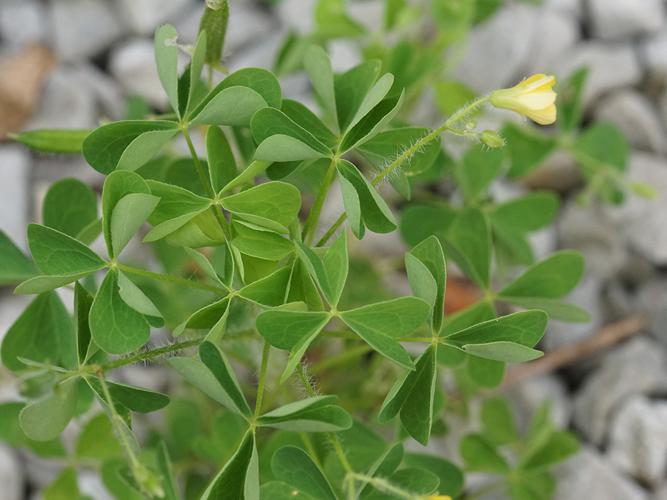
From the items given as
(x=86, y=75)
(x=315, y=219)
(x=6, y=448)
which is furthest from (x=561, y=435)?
(x=86, y=75)

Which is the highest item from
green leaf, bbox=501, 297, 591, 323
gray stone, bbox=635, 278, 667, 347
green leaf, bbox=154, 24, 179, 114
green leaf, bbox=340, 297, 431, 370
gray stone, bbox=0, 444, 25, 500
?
green leaf, bbox=154, 24, 179, 114

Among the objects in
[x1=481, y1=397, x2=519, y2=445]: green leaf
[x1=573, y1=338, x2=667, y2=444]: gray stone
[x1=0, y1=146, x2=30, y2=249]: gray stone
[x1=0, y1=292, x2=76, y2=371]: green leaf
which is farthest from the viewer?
[x1=0, y1=146, x2=30, y2=249]: gray stone

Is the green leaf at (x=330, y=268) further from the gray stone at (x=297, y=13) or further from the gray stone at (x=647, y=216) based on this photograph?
the gray stone at (x=297, y=13)

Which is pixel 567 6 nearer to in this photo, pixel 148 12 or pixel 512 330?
pixel 148 12

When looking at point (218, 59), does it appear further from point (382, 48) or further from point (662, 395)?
point (662, 395)

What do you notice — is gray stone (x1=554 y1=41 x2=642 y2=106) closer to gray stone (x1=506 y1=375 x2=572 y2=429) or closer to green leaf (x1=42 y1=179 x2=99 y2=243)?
gray stone (x1=506 y1=375 x2=572 y2=429)

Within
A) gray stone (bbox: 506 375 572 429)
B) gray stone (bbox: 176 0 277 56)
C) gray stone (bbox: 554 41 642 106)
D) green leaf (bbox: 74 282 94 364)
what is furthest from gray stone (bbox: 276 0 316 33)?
green leaf (bbox: 74 282 94 364)

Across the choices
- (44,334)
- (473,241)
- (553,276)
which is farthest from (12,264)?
(553,276)
